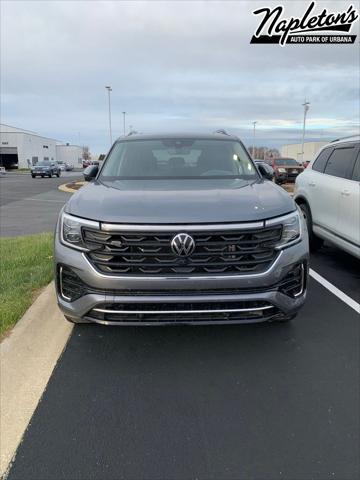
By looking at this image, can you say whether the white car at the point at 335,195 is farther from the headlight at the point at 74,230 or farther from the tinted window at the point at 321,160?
the headlight at the point at 74,230

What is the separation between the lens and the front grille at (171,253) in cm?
282

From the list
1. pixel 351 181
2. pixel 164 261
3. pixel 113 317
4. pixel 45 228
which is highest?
pixel 351 181

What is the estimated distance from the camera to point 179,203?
3027mm

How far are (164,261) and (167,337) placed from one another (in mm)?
1107

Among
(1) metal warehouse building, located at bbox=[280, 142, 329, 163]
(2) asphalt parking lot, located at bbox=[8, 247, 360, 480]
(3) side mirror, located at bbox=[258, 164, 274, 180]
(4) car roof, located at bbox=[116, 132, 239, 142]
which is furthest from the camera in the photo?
(1) metal warehouse building, located at bbox=[280, 142, 329, 163]

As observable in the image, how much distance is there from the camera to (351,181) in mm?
5281

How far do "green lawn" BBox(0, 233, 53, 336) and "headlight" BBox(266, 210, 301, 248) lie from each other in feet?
8.08

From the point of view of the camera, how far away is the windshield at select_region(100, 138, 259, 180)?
13.8 ft

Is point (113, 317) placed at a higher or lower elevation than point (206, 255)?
lower

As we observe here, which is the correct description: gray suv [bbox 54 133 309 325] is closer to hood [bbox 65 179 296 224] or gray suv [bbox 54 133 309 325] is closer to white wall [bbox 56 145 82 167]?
hood [bbox 65 179 296 224]

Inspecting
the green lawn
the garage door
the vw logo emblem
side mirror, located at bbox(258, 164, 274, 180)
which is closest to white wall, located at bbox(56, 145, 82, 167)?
the garage door

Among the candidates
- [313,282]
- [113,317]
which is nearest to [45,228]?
[313,282]

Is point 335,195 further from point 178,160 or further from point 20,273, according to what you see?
point 20,273

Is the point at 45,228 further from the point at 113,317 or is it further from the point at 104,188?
the point at 113,317
